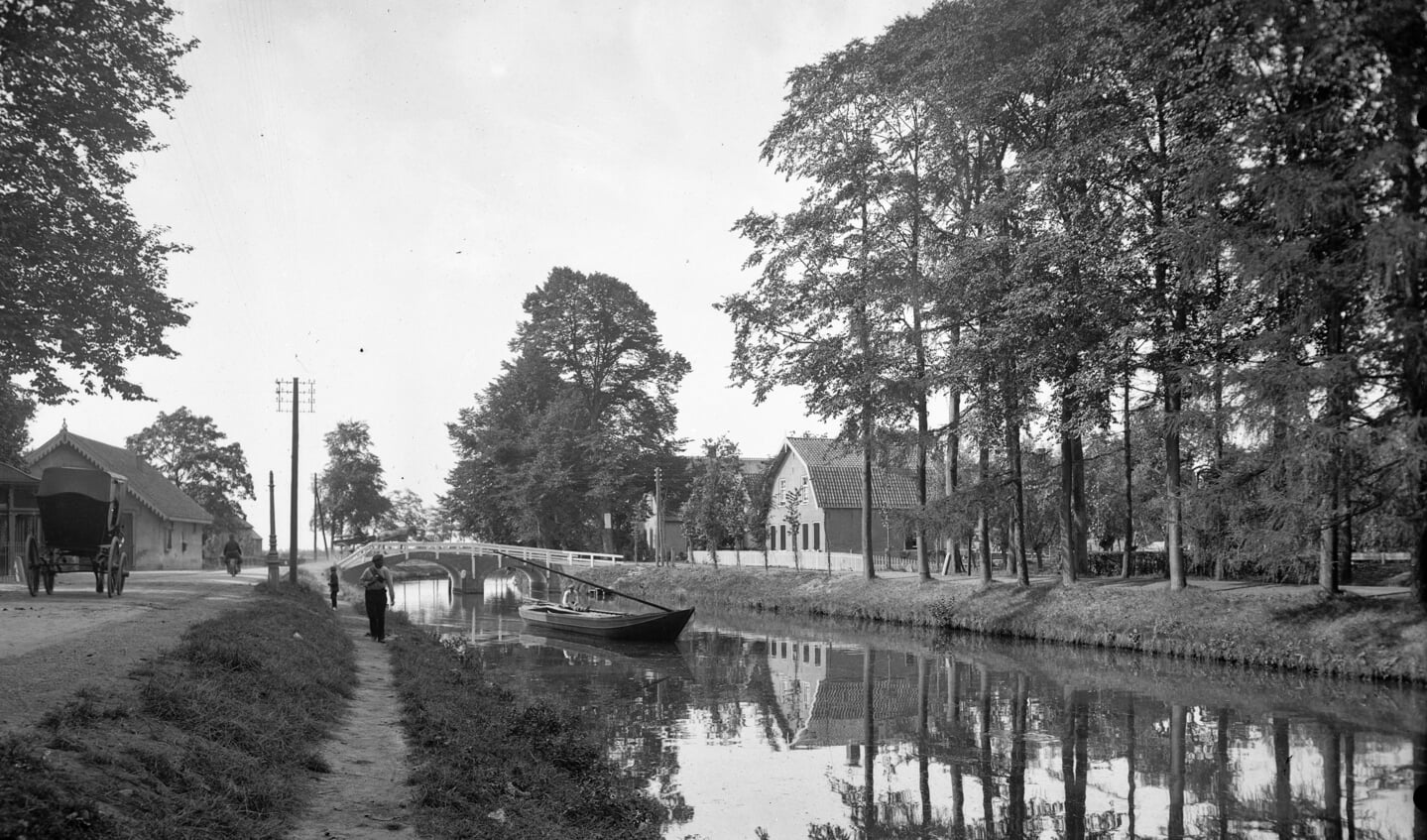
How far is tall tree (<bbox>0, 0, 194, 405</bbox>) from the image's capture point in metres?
15.6

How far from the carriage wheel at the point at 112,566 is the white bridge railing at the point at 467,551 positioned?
84.8ft

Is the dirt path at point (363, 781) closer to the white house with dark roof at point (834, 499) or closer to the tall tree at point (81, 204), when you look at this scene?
the tall tree at point (81, 204)

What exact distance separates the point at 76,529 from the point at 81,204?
23.9 feet

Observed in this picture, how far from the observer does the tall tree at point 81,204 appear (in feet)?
51.1

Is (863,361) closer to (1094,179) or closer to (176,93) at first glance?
(1094,179)

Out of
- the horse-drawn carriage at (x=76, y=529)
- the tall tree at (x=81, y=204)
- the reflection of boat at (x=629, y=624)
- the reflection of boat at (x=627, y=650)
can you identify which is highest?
the tall tree at (x=81, y=204)

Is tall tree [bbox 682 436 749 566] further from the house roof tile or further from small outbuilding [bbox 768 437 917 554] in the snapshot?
the house roof tile

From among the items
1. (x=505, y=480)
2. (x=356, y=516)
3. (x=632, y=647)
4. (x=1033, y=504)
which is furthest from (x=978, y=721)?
(x=356, y=516)

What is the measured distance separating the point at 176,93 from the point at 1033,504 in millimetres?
→ 28500


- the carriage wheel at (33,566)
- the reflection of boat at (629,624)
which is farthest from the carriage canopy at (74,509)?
the reflection of boat at (629,624)

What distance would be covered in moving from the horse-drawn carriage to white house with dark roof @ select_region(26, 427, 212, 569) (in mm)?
18119

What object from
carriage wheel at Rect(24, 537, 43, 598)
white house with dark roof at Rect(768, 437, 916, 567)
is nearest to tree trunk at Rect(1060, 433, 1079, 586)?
carriage wheel at Rect(24, 537, 43, 598)

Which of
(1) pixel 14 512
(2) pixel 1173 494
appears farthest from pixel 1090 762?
(1) pixel 14 512

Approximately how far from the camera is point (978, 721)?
1432 centimetres
